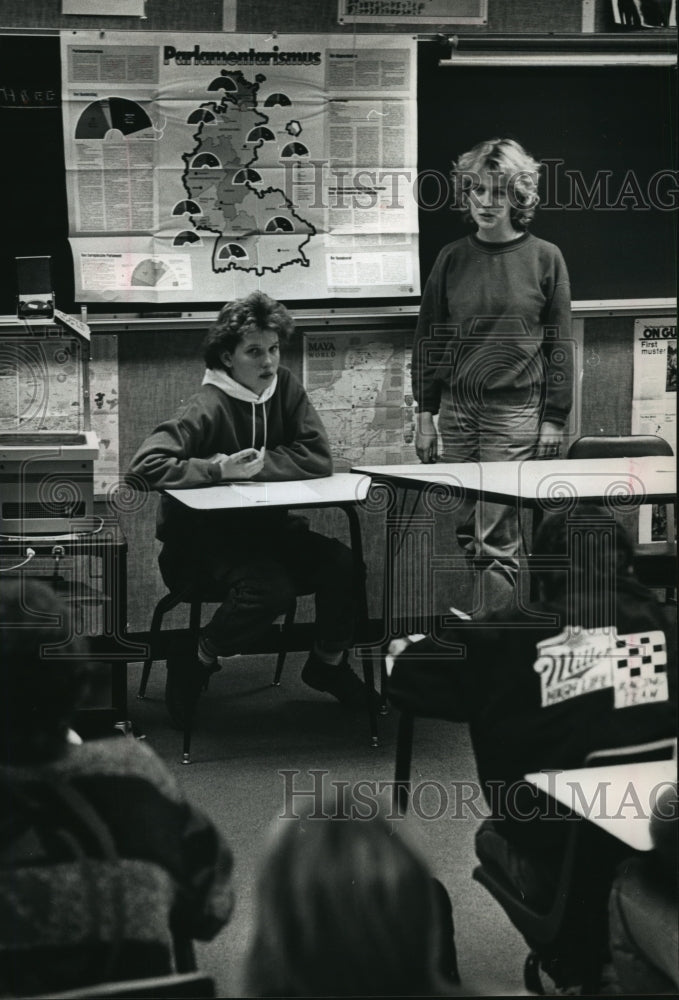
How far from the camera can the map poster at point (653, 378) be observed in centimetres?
168

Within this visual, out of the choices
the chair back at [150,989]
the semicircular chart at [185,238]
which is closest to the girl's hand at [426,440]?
the semicircular chart at [185,238]

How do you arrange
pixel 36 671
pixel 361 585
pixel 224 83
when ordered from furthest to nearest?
pixel 361 585 < pixel 224 83 < pixel 36 671

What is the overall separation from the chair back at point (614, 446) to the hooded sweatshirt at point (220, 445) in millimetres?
400

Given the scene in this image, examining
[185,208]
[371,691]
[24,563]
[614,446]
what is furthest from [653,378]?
[24,563]

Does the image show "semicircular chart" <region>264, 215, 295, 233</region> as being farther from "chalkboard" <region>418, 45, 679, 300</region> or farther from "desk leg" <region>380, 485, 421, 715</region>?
"desk leg" <region>380, 485, 421, 715</region>

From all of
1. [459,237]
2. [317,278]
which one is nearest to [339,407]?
[317,278]

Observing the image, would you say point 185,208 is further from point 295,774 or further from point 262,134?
point 295,774

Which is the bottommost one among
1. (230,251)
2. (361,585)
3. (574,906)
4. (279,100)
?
(574,906)

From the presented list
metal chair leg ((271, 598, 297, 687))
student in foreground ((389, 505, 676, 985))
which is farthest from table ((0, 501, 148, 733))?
student in foreground ((389, 505, 676, 985))

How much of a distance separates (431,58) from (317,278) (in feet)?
1.32

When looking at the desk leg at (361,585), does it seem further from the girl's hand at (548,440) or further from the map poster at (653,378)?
the map poster at (653,378)

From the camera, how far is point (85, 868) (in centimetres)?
122

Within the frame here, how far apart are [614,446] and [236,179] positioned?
2.40 ft

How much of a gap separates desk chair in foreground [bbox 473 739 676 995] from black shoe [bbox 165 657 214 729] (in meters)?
0.56
